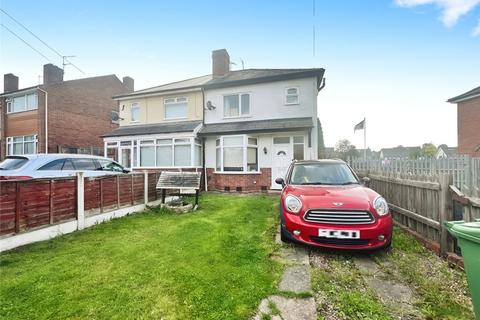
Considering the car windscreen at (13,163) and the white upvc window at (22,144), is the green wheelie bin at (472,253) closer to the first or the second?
the car windscreen at (13,163)

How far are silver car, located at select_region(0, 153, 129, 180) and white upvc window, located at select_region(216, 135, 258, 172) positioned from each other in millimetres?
6015

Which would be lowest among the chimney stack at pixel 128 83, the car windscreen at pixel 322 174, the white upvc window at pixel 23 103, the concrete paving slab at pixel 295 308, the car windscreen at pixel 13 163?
the concrete paving slab at pixel 295 308

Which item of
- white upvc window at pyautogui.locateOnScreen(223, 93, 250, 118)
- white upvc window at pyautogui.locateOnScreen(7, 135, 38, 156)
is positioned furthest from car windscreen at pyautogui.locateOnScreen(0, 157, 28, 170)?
white upvc window at pyautogui.locateOnScreen(7, 135, 38, 156)

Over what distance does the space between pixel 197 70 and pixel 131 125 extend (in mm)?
8643

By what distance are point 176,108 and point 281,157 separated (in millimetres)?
7977

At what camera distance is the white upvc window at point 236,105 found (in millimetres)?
13711

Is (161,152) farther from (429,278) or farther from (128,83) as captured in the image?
(128,83)

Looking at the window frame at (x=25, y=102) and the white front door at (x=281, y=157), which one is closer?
the white front door at (x=281, y=157)

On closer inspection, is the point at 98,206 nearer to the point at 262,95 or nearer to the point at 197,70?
the point at 262,95

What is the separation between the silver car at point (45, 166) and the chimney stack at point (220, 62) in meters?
10.5

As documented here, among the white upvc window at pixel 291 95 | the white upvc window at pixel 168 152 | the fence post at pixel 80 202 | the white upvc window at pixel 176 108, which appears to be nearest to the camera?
the fence post at pixel 80 202

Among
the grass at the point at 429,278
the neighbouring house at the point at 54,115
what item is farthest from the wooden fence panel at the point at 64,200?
the neighbouring house at the point at 54,115

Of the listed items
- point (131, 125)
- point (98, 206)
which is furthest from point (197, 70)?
point (98, 206)

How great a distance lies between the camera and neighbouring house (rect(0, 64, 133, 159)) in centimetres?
1823
